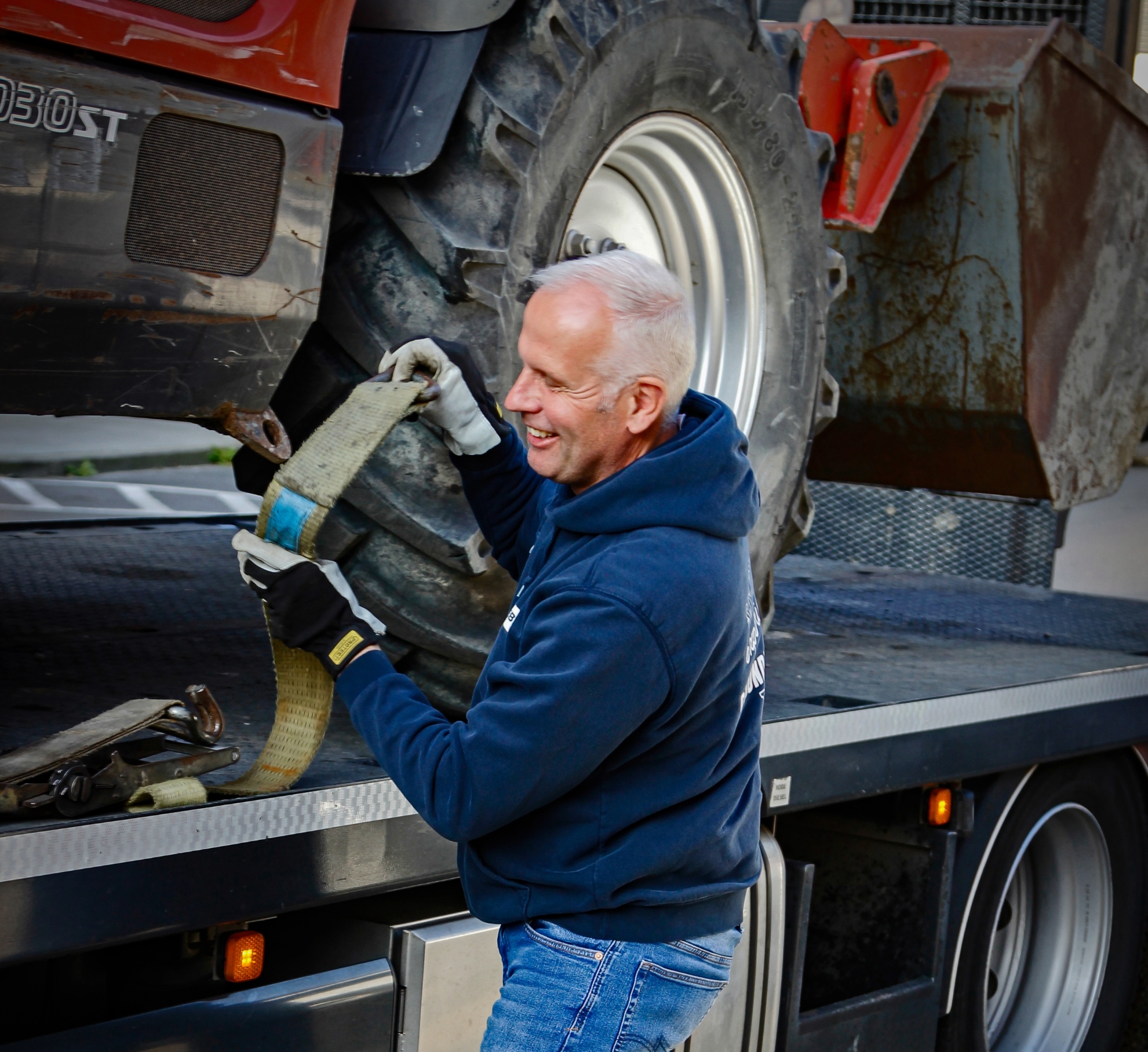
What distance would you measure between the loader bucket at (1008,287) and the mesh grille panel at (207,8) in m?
2.25

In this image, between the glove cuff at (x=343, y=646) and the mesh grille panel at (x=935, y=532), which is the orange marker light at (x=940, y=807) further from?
the glove cuff at (x=343, y=646)

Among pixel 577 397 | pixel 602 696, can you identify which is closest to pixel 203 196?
pixel 577 397

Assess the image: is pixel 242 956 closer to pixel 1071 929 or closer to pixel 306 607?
pixel 306 607

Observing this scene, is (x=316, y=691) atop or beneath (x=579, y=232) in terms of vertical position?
beneath

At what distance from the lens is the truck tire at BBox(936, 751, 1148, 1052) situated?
13.3 ft

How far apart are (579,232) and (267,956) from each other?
4.40 ft

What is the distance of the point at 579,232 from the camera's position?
112 inches

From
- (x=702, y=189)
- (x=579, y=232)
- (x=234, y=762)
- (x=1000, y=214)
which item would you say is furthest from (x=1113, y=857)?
(x=234, y=762)

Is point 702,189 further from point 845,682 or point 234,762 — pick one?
point 234,762

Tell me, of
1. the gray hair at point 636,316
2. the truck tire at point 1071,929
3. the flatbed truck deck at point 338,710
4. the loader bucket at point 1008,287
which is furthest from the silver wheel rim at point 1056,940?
the gray hair at point 636,316

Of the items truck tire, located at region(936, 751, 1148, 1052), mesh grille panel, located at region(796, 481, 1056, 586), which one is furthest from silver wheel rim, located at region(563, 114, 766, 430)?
mesh grille panel, located at region(796, 481, 1056, 586)

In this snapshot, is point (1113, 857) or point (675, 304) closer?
point (675, 304)

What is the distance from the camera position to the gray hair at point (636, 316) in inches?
75.8

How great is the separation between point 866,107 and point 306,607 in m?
2.31
